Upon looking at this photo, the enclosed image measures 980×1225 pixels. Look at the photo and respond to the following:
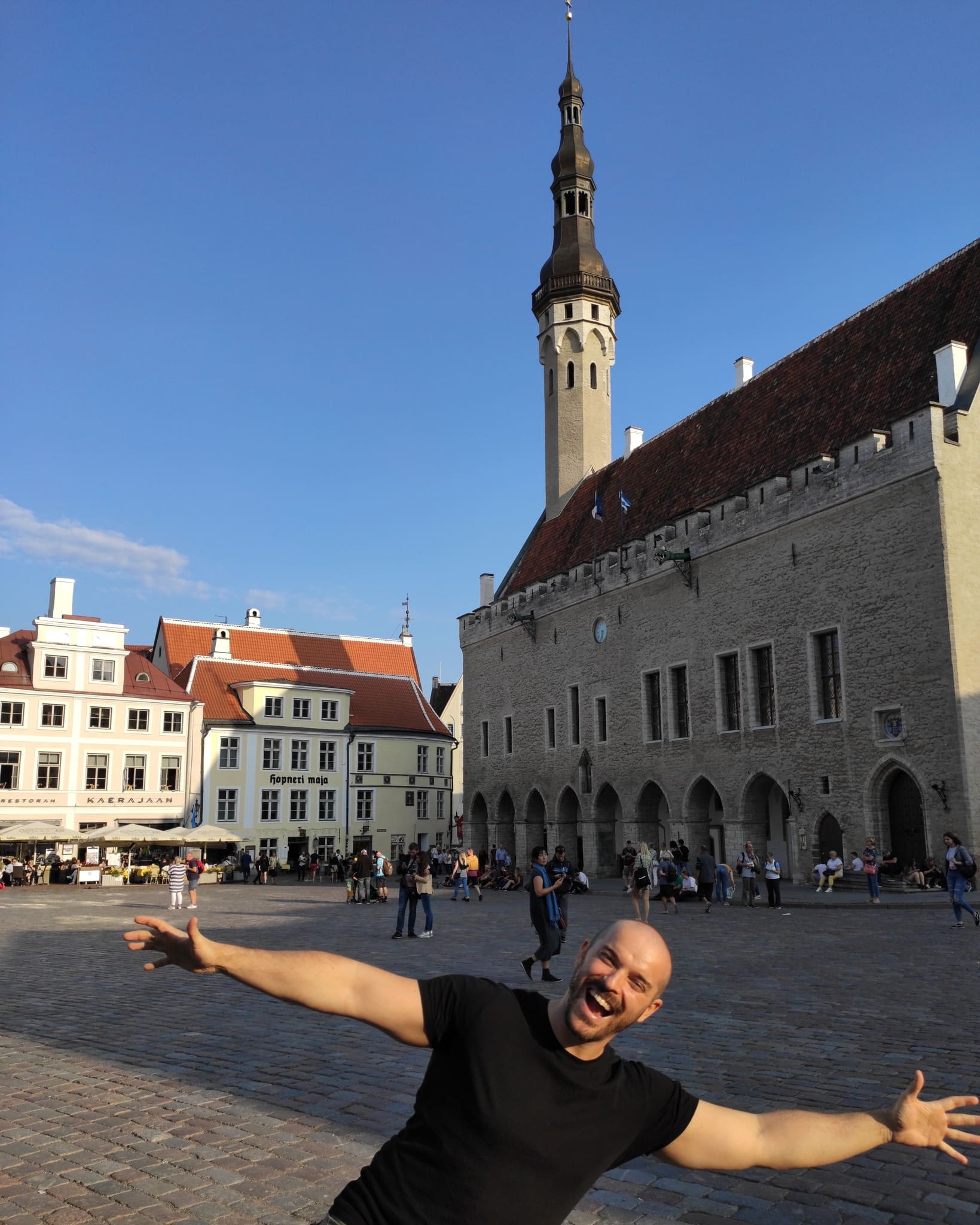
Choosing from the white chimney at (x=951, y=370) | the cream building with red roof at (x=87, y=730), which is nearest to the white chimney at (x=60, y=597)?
the cream building with red roof at (x=87, y=730)

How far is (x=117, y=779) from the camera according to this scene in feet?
130

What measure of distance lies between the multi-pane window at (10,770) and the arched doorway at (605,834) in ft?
67.7

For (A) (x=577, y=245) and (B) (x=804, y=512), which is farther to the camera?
(A) (x=577, y=245)

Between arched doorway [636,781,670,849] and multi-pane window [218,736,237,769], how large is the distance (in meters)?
17.1

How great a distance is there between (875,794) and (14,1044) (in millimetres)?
22458

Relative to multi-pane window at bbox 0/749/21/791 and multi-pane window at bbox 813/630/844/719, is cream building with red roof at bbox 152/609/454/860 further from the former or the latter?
multi-pane window at bbox 813/630/844/719

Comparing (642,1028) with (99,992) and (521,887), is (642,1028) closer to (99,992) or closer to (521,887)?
(99,992)

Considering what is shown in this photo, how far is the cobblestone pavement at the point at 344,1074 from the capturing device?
15.6ft

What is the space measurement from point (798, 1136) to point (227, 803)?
137ft

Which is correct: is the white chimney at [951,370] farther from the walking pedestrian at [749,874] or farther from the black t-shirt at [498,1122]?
the black t-shirt at [498,1122]

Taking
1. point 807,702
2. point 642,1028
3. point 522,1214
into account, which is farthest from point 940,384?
point 522,1214

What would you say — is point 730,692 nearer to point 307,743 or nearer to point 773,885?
→ point 773,885

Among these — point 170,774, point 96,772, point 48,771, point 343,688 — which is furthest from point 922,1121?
point 343,688

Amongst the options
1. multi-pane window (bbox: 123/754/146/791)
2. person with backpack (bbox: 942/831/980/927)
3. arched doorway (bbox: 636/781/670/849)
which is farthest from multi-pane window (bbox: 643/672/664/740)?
multi-pane window (bbox: 123/754/146/791)
